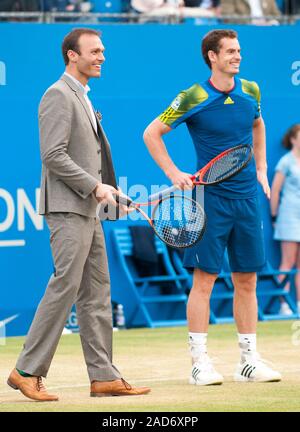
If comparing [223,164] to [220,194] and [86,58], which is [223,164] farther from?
[86,58]

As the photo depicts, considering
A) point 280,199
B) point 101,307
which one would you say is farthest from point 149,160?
point 101,307

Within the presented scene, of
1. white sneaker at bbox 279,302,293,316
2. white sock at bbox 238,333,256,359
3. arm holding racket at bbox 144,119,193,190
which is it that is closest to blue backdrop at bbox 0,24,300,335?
white sneaker at bbox 279,302,293,316

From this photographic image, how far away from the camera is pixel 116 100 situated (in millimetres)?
11805

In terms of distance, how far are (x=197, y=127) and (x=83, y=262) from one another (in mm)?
1339

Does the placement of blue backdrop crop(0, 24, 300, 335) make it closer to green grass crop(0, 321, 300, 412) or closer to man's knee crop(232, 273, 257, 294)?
green grass crop(0, 321, 300, 412)

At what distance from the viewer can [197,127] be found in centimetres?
761

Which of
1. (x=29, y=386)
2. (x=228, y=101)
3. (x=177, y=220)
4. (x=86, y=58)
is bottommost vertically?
(x=29, y=386)

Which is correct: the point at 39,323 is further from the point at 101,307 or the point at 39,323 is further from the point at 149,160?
the point at 149,160

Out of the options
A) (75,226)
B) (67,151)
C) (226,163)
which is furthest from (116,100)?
(75,226)

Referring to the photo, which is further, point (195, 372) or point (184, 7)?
point (184, 7)

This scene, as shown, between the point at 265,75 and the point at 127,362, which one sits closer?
the point at 127,362

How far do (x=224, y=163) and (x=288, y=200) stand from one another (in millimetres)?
5108

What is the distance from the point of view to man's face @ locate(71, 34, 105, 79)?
6910mm
